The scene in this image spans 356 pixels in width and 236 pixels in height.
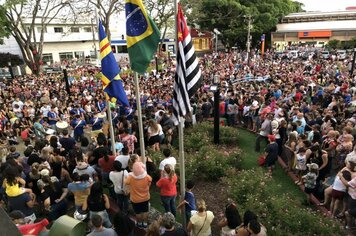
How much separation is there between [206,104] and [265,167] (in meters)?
5.05

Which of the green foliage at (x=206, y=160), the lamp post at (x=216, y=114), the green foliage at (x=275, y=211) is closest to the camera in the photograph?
the green foliage at (x=275, y=211)

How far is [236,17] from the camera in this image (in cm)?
4769

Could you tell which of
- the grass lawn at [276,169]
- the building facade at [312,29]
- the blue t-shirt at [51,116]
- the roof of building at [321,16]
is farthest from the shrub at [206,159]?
the roof of building at [321,16]

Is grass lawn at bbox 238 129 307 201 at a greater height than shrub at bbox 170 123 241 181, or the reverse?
shrub at bbox 170 123 241 181

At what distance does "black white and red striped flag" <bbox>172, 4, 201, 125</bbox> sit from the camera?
538cm

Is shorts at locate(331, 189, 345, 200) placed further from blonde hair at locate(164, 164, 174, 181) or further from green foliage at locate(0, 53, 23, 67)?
green foliage at locate(0, 53, 23, 67)

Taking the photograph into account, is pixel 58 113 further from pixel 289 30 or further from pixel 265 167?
pixel 289 30

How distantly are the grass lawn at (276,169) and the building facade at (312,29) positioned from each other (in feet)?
157

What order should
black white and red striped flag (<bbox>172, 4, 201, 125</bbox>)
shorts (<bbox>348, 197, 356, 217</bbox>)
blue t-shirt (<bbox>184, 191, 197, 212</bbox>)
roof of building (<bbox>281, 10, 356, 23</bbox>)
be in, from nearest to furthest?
black white and red striped flag (<bbox>172, 4, 201, 125</bbox>) → blue t-shirt (<bbox>184, 191, 197, 212</bbox>) → shorts (<bbox>348, 197, 356, 217</bbox>) → roof of building (<bbox>281, 10, 356, 23</bbox>)

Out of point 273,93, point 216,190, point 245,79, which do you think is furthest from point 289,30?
point 216,190

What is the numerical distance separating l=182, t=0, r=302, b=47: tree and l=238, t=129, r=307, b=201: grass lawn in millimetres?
37259

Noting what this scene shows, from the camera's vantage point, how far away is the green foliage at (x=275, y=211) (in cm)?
569

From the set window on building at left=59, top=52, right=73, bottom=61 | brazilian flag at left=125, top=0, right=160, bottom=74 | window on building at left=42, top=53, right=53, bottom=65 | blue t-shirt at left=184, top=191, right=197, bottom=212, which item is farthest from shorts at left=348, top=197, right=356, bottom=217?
window on building at left=59, top=52, right=73, bottom=61

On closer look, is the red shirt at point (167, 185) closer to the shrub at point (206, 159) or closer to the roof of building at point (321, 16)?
the shrub at point (206, 159)
